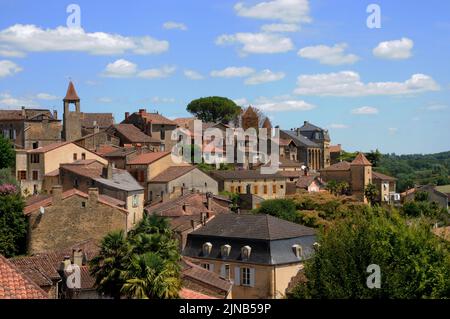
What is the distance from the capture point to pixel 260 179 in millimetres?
71125

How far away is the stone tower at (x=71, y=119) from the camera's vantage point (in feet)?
245

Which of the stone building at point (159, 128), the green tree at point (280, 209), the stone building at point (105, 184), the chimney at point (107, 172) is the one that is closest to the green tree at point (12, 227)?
the stone building at point (105, 184)

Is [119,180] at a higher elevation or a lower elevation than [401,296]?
higher

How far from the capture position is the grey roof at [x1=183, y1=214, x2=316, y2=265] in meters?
36.8

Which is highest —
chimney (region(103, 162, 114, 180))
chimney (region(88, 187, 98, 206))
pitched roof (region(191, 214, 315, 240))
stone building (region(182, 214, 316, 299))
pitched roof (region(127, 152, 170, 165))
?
pitched roof (region(127, 152, 170, 165))

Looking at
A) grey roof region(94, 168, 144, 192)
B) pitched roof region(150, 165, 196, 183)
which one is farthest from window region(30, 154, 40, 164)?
pitched roof region(150, 165, 196, 183)

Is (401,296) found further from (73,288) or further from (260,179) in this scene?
(260,179)

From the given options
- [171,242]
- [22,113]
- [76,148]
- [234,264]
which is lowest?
[234,264]

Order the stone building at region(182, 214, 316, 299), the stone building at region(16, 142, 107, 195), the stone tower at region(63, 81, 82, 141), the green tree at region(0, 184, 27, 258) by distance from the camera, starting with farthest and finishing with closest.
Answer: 1. the stone tower at region(63, 81, 82, 141)
2. the stone building at region(16, 142, 107, 195)
3. the green tree at region(0, 184, 27, 258)
4. the stone building at region(182, 214, 316, 299)

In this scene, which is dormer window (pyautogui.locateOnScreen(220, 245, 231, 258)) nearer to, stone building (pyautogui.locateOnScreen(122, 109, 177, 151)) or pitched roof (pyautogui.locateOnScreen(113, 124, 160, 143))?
pitched roof (pyautogui.locateOnScreen(113, 124, 160, 143))

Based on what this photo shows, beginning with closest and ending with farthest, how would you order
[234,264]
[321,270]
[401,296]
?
[401,296] → [321,270] → [234,264]

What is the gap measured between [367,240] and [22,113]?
6105cm

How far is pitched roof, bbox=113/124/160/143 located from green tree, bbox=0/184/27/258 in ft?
123
